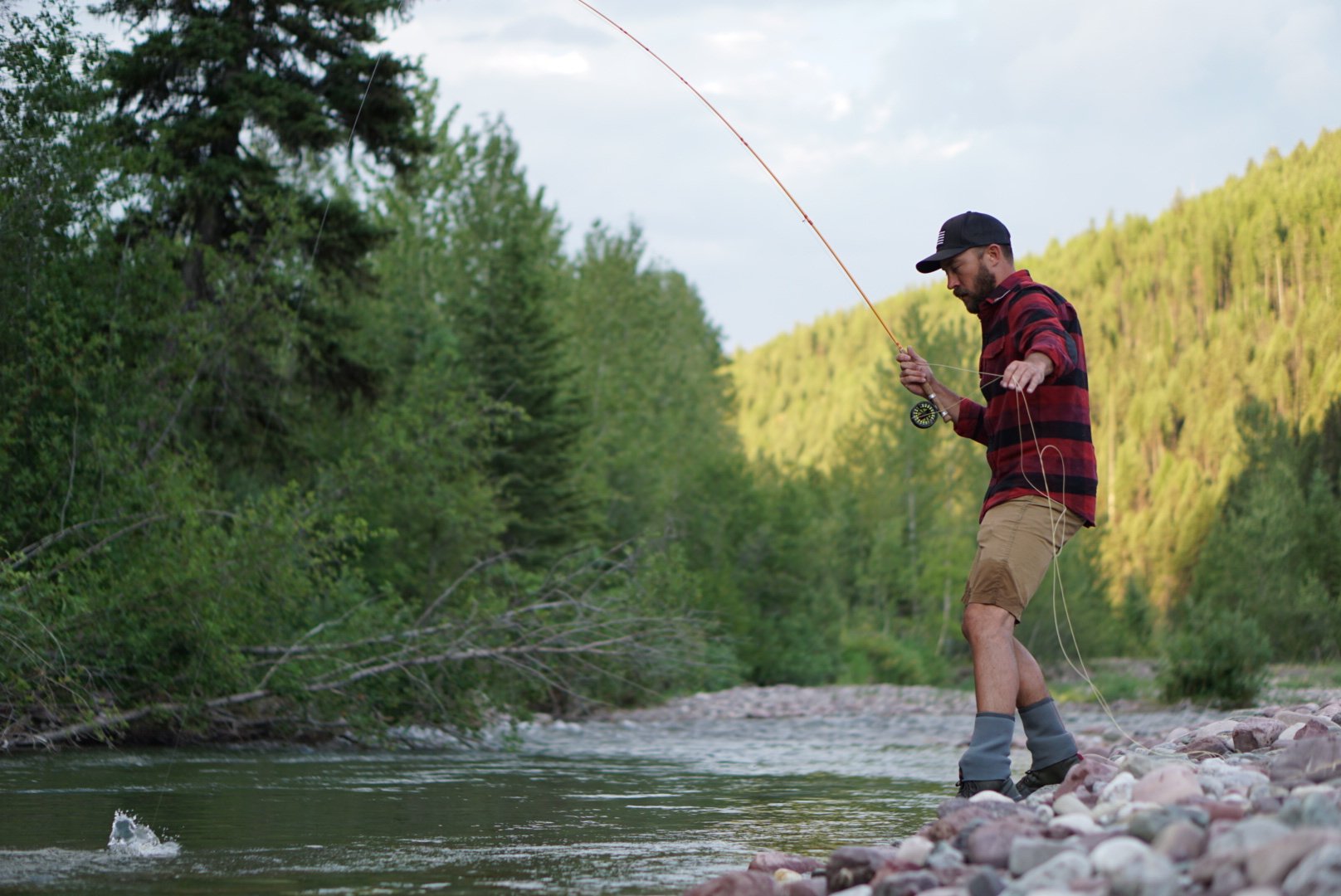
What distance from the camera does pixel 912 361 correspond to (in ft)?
15.5

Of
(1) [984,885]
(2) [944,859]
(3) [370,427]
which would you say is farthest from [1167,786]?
(3) [370,427]

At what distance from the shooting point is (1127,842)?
2820 mm

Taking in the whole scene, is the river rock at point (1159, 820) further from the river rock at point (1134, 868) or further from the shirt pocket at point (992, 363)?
the shirt pocket at point (992, 363)

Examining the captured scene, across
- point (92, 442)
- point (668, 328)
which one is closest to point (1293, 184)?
point (92, 442)

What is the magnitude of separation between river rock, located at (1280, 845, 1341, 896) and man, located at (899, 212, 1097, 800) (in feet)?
5.85

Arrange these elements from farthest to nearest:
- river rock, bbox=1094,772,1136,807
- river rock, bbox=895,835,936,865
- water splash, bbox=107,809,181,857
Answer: water splash, bbox=107,809,181,857
river rock, bbox=1094,772,1136,807
river rock, bbox=895,835,936,865

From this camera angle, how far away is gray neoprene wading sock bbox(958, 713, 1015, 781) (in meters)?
4.30

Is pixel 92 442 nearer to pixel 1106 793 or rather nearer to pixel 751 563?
pixel 1106 793

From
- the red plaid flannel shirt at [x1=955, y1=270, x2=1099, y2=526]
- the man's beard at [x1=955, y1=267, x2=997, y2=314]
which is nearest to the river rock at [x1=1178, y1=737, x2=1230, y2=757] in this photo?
the red plaid flannel shirt at [x1=955, y1=270, x2=1099, y2=526]

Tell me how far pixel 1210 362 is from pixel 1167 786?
18.1 meters

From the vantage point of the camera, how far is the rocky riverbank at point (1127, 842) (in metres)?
2.53

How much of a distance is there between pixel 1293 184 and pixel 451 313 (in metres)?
15.8

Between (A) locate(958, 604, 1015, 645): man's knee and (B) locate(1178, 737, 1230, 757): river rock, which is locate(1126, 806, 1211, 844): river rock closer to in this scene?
(A) locate(958, 604, 1015, 645): man's knee

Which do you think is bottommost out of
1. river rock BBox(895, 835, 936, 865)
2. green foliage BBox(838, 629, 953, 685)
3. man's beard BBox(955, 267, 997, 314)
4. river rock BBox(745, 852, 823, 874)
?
green foliage BBox(838, 629, 953, 685)
